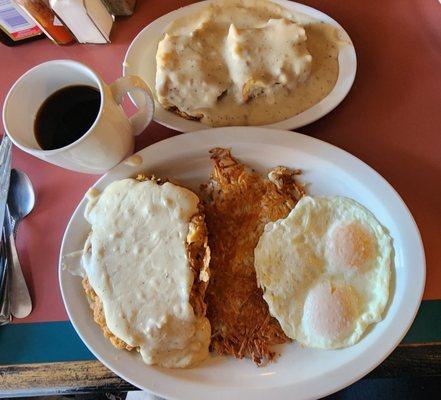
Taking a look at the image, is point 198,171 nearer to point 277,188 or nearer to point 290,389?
point 277,188

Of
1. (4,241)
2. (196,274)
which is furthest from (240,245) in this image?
(4,241)

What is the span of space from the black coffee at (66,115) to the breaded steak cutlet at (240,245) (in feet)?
1.27

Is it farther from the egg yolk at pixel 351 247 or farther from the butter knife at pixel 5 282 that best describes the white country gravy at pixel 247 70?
the butter knife at pixel 5 282

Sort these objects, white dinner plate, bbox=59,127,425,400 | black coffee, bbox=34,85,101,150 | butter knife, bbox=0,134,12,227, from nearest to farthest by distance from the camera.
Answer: white dinner plate, bbox=59,127,425,400
black coffee, bbox=34,85,101,150
butter knife, bbox=0,134,12,227

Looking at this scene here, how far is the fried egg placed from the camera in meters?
1.23

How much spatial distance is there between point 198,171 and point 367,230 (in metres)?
0.54

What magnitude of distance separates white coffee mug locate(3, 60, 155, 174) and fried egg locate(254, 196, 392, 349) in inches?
19.8

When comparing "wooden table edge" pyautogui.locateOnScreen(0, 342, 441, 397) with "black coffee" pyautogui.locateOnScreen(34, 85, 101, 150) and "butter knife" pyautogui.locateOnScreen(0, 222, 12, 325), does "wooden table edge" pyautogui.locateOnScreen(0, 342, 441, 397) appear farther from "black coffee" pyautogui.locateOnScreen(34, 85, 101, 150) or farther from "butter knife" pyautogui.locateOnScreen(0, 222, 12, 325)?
"black coffee" pyautogui.locateOnScreen(34, 85, 101, 150)

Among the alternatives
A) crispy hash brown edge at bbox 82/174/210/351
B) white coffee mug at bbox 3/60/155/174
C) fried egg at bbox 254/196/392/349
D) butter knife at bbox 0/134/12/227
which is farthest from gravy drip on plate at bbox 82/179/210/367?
butter knife at bbox 0/134/12/227

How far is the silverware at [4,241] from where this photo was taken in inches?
53.8

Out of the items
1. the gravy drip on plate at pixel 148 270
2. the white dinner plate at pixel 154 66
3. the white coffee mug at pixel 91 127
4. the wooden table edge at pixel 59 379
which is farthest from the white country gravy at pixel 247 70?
the wooden table edge at pixel 59 379

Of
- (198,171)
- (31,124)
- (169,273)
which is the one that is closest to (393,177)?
(198,171)

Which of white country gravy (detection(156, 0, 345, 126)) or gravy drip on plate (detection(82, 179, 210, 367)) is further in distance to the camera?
white country gravy (detection(156, 0, 345, 126))

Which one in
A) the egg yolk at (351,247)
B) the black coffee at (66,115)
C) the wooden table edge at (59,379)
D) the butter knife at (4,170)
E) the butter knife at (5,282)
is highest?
the black coffee at (66,115)
